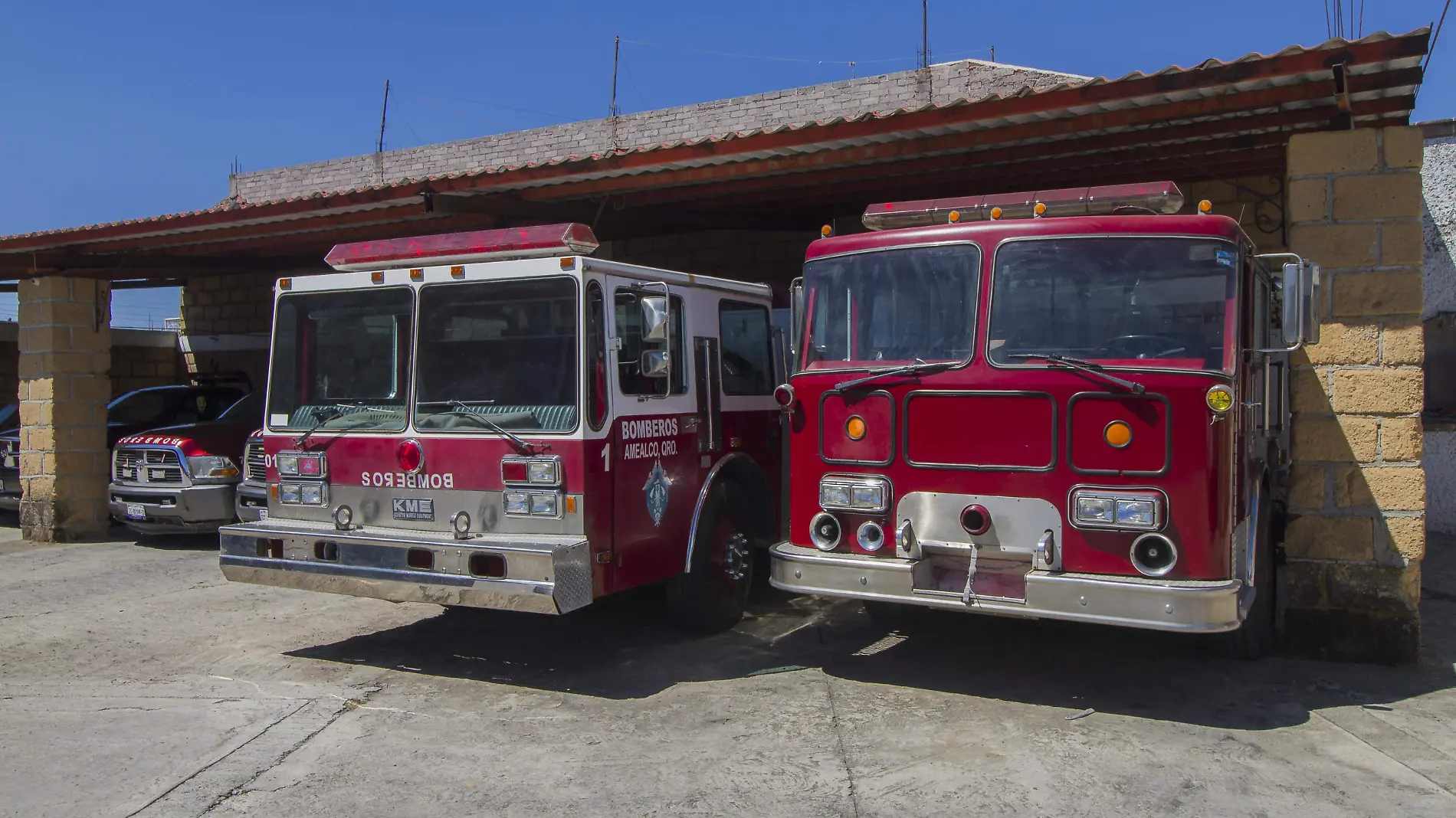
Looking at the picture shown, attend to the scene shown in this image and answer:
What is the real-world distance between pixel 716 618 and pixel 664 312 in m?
2.28

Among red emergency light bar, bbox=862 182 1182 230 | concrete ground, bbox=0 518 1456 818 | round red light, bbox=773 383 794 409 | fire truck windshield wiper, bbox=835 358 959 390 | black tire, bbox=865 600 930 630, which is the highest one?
red emergency light bar, bbox=862 182 1182 230

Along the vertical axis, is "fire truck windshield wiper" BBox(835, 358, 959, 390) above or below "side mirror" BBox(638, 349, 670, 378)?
below

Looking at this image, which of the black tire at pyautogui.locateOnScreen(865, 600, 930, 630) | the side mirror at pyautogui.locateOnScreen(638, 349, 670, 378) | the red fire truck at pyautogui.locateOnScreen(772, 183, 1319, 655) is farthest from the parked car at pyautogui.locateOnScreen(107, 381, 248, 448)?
the red fire truck at pyautogui.locateOnScreen(772, 183, 1319, 655)

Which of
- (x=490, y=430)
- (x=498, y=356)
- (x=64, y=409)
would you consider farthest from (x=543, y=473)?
(x=64, y=409)

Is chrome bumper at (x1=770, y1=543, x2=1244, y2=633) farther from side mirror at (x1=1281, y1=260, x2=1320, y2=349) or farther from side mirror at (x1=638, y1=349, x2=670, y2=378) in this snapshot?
side mirror at (x1=638, y1=349, x2=670, y2=378)

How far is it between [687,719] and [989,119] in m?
4.20

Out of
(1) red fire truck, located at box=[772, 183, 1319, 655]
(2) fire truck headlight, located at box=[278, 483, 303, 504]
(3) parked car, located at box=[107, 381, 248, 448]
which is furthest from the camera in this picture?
(3) parked car, located at box=[107, 381, 248, 448]

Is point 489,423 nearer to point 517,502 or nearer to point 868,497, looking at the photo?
point 517,502

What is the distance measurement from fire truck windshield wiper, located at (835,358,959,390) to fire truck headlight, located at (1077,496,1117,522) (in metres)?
0.98

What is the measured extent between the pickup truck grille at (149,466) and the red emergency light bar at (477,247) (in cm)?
563

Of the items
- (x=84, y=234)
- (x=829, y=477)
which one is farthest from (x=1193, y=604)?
(x=84, y=234)

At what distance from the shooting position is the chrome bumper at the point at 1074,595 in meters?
5.16

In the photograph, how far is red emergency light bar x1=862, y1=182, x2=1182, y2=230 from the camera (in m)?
5.96

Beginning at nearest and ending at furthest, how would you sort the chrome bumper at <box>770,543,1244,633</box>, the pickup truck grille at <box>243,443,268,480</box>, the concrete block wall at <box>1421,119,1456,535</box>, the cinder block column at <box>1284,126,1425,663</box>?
1. the chrome bumper at <box>770,543,1244,633</box>
2. the cinder block column at <box>1284,126,1425,663</box>
3. the pickup truck grille at <box>243,443,268,480</box>
4. the concrete block wall at <box>1421,119,1456,535</box>
